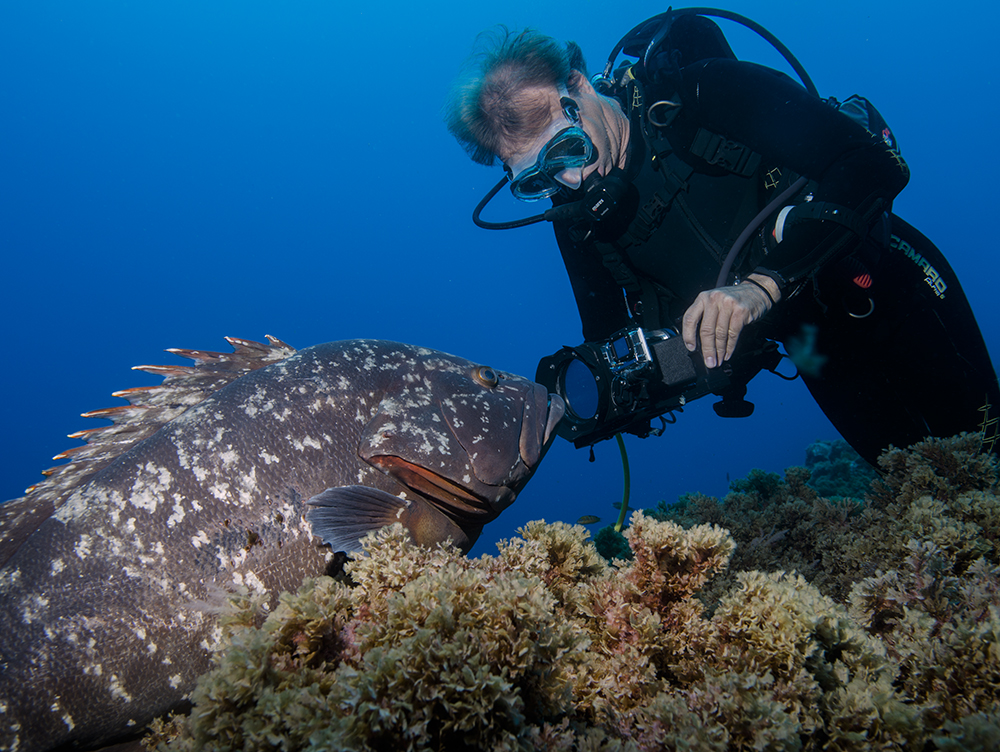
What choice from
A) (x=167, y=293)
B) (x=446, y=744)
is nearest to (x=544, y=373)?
(x=446, y=744)

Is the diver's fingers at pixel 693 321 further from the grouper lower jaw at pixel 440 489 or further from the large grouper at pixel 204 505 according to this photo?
the grouper lower jaw at pixel 440 489

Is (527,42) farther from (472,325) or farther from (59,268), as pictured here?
(59,268)

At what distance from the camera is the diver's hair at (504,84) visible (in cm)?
416

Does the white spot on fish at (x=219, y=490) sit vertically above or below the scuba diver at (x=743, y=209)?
below

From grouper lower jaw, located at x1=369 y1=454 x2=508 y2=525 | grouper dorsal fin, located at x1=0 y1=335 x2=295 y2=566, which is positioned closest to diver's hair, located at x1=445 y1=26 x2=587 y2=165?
grouper dorsal fin, located at x1=0 y1=335 x2=295 y2=566

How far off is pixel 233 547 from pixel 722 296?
3070 millimetres

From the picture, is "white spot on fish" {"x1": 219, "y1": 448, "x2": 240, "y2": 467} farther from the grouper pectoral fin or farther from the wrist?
the wrist

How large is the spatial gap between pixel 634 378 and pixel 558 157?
2.23 metres

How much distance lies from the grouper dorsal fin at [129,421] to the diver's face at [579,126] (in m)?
2.99

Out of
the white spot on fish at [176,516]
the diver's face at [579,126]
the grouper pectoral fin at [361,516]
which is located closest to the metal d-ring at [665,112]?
the diver's face at [579,126]

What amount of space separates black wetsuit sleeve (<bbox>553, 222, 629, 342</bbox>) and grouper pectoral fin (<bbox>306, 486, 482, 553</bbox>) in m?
3.36

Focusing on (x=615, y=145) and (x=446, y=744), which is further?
(x=615, y=145)

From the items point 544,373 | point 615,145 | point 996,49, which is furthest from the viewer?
point 996,49

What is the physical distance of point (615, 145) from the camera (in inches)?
173
